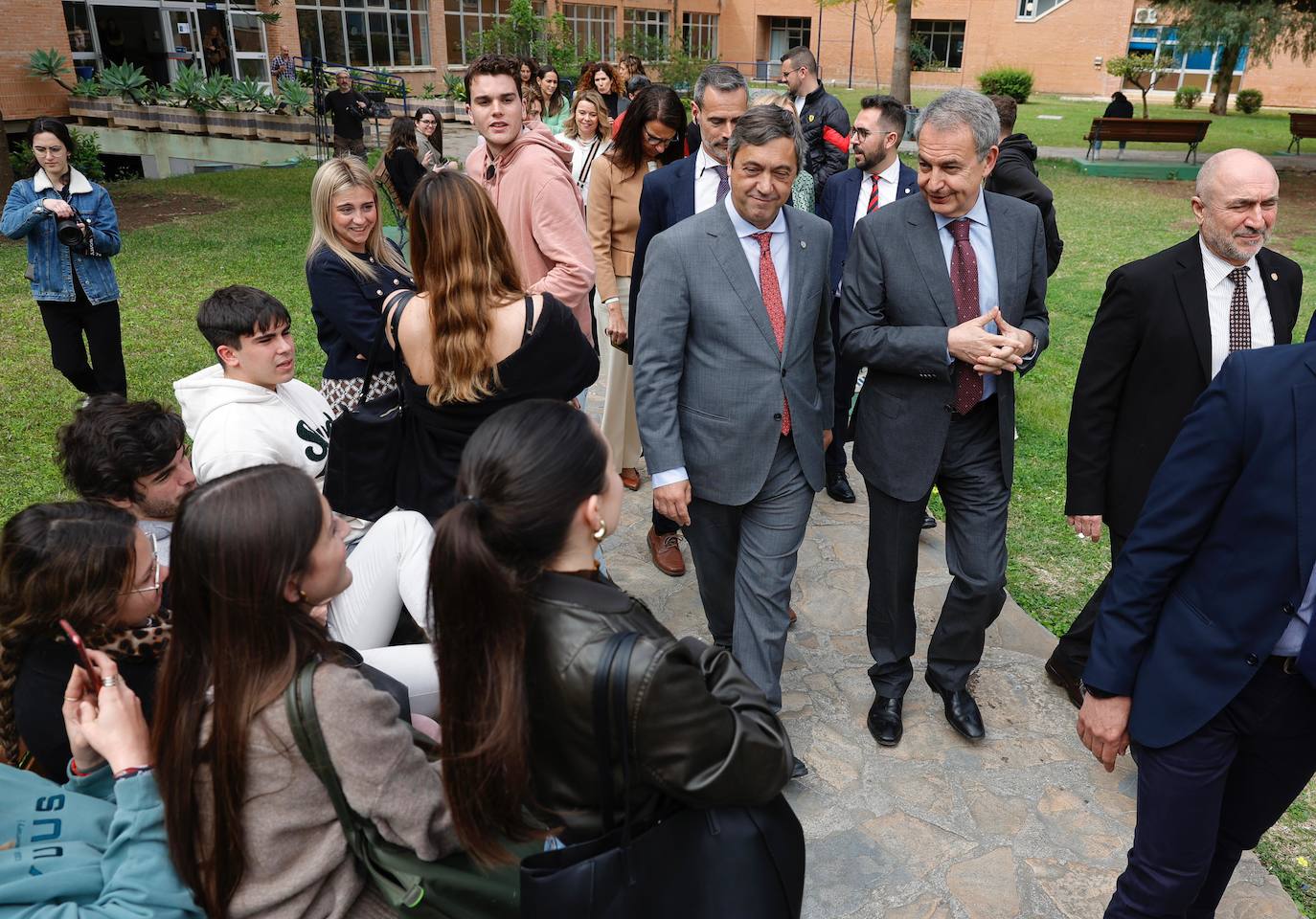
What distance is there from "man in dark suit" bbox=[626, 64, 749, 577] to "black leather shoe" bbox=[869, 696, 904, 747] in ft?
4.22

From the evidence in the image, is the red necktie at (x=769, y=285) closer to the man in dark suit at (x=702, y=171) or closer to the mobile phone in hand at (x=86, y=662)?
the man in dark suit at (x=702, y=171)

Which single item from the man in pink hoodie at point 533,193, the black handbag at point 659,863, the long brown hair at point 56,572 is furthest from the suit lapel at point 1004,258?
the long brown hair at point 56,572

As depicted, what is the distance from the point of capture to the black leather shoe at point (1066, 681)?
3.84 metres

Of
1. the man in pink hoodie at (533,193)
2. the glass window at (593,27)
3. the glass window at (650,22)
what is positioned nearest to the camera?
the man in pink hoodie at (533,193)

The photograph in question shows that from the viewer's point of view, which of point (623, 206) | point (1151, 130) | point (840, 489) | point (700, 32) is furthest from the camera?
point (700, 32)

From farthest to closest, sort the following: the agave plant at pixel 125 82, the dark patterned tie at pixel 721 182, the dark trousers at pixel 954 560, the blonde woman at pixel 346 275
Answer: the agave plant at pixel 125 82
the dark patterned tie at pixel 721 182
the blonde woman at pixel 346 275
the dark trousers at pixel 954 560

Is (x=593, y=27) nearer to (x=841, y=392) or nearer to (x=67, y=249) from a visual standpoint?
(x=67, y=249)

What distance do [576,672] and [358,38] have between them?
32.5 metres

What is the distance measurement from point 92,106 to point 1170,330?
24.7m

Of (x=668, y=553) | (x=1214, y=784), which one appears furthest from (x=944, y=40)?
(x=1214, y=784)

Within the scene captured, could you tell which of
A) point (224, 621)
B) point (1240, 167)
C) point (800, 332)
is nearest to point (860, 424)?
point (800, 332)

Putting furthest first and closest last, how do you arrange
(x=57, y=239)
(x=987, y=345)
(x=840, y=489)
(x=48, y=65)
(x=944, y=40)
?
(x=944, y=40), (x=48, y=65), (x=57, y=239), (x=840, y=489), (x=987, y=345)

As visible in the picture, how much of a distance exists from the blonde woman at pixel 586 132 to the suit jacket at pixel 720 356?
3797 millimetres

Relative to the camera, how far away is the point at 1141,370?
3234 mm
